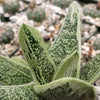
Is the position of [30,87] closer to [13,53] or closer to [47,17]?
[13,53]

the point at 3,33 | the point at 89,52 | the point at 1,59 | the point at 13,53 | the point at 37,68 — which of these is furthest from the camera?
the point at 3,33

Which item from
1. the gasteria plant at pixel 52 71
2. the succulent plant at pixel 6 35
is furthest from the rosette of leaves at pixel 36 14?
the gasteria plant at pixel 52 71

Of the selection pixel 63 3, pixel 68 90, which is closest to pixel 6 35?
pixel 63 3

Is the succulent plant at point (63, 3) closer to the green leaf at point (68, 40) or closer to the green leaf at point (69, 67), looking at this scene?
the green leaf at point (68, 40)

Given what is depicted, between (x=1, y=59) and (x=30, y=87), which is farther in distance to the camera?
(x=1, y=59)

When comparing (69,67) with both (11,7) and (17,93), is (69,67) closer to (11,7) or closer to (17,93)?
(17,93)

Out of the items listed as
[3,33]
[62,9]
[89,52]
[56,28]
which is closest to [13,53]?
[3,33]
